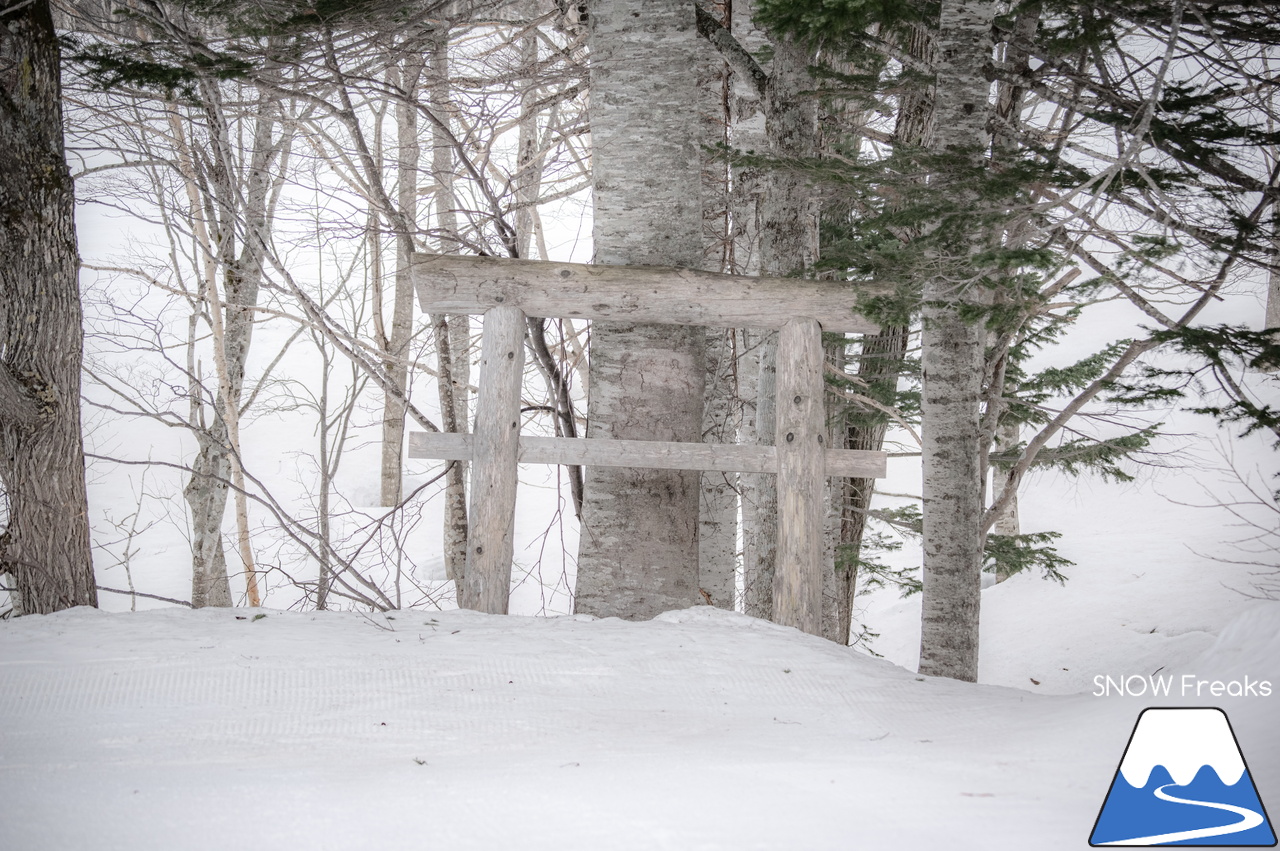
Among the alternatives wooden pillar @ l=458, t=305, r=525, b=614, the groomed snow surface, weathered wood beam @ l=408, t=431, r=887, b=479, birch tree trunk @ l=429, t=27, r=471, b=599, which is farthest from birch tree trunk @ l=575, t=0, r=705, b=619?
birch tree trunk @ l=429, t=27, r=471, b=599

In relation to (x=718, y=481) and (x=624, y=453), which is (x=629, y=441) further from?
(x=718, y=481)

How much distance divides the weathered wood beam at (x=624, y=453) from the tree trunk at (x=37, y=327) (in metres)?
1.41

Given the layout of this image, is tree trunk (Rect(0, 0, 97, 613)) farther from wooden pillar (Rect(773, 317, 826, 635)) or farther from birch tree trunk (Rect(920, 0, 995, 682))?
birch tree trunk (Rect(920, 0, 995, 682))

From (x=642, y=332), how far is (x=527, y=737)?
219 centimetres

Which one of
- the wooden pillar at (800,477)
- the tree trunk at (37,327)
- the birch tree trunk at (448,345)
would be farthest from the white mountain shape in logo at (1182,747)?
the tree trunk at (37,327)

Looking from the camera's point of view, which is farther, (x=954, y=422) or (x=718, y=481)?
(x=718, y=481)

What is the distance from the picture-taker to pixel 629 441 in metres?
3.62

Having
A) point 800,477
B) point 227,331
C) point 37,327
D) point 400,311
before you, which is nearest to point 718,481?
point 800,477

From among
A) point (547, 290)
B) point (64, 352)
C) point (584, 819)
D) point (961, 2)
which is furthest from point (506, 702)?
point (961, 2)

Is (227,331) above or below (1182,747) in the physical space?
above

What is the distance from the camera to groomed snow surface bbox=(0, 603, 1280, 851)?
5.77ft

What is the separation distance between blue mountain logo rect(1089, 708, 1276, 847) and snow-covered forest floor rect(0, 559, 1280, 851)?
2.8 inches

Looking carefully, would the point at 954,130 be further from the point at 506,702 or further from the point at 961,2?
the point at 506,702

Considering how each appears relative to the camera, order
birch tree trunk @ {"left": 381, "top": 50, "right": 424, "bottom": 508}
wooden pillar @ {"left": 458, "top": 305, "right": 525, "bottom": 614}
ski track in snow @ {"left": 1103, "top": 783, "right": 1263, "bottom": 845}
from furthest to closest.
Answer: birch tree trunk @ {"left": 381, "top": 50, "right": 424, "bottom": 508}
wooden pillar @ {"left": 458, "top": 305, "right": 525, "bottom": 614}
ski track in snow @ {"left": 1103, "top": 783, "right": 1263, "bottom": 845}
